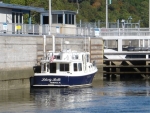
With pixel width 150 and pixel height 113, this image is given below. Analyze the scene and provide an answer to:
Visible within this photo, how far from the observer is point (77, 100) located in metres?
52.7

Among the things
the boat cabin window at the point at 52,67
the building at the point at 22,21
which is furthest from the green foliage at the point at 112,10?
the boat cabin window at the point at 52,67

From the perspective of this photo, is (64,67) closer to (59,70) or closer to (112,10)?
(59,70)

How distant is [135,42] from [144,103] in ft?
221

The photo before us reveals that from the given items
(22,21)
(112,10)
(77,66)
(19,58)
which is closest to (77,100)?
(19,58)

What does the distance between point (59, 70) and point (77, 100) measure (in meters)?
7.97

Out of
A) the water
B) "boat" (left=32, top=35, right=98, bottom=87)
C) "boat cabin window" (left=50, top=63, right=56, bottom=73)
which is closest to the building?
"boat" (left=32, top=35, right=98, bottom=87)

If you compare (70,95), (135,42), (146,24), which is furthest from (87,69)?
(146,24)

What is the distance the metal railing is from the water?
16.3ft

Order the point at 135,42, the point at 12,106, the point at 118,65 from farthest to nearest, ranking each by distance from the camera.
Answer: the point at 135,42 → the point at 118,65 → the point at 12,106

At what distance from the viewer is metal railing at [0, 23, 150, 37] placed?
60.2 m

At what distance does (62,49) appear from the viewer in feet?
220

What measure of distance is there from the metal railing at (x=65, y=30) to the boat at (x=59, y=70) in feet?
8.78

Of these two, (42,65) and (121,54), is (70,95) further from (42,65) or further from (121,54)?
(121,54)

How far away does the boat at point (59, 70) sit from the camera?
2360 inches
